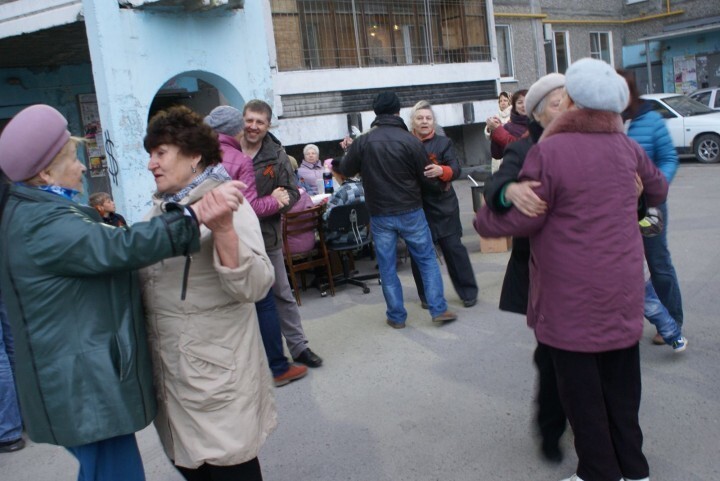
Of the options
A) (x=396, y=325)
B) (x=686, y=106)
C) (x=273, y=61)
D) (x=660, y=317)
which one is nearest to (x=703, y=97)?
(x=686, y=106)

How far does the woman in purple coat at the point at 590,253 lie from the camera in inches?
98.8

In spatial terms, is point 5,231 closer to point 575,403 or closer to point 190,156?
point 190,156

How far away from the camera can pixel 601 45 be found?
947 inches

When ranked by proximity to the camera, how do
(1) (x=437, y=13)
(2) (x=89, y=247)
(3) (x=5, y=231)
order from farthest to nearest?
(1) (x=437, y=13), (3) (x=5, y=231), (2) (x=89, y=247)

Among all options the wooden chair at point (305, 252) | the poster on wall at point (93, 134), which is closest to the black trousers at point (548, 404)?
the wooden chair at point (305, 252)

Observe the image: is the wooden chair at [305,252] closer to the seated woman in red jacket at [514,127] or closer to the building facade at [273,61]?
the seated woman in red jacket at [514,127]

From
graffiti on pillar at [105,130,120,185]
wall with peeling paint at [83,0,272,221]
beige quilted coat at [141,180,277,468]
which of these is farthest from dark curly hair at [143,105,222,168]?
graffiti on pillar at [105,130,120,185]

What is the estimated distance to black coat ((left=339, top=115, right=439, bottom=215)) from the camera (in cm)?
554

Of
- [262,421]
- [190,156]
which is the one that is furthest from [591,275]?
[190,156]

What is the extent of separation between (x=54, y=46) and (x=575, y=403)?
407 inches

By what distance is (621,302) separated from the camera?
2.57 metres

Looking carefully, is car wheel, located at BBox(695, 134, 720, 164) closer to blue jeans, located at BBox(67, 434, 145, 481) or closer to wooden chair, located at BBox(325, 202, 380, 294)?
wooden chair, located at BBox(325, 202, 380, 294)

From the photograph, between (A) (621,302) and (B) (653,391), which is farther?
(B) (653,391)

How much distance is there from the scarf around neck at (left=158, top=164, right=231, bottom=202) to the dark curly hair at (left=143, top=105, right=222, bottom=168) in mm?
46
